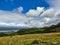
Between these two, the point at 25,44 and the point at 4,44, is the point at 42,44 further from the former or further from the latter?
the point at 4,44

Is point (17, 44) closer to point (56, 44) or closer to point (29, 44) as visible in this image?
point (29, 44)

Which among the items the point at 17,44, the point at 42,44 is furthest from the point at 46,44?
the point at 17,44

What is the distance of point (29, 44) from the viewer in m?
40.1

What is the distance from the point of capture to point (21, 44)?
3984 cm

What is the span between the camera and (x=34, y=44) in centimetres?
3941

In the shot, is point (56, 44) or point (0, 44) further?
point (0, 44)

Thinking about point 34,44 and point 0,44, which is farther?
point 0,44

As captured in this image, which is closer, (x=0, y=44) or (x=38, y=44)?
(x=38, y=44)

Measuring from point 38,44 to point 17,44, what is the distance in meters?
4.98

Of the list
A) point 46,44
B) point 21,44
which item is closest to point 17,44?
point 21,44

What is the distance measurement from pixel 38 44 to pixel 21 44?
4105 millimetres

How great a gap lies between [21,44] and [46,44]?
5.72 meters

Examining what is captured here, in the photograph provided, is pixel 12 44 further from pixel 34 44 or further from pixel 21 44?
pixel 34 44

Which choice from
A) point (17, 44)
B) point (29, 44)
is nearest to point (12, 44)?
point (17, 44)
